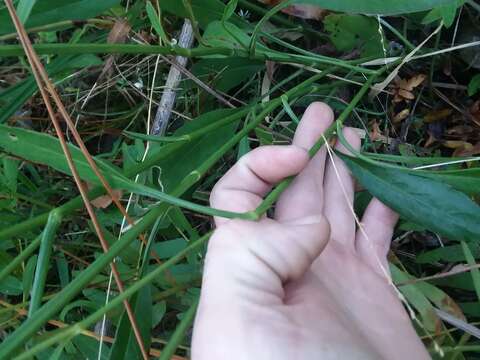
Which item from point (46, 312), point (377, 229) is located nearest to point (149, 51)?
point (46, 312)

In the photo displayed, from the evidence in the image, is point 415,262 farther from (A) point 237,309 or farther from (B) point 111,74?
(B) point 111,74

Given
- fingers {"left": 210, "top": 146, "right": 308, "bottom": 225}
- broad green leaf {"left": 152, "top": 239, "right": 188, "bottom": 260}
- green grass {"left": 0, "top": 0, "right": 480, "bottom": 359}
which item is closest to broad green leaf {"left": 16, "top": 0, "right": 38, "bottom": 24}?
green grass {"left": 0, "top": 0, "right": 480, "bottom": 359}

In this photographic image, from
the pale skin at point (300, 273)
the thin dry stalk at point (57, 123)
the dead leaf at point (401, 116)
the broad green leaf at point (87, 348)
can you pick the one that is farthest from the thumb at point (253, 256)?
the dead leaf at point (401, 116)

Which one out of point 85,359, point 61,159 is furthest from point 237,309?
point 85,359

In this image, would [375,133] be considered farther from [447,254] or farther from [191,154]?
[191,154]

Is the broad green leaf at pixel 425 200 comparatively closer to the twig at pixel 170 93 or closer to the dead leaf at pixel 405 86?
the dead leaf at pixel 405 86
